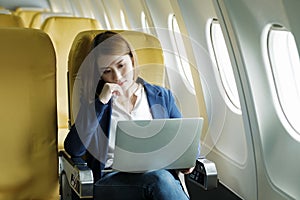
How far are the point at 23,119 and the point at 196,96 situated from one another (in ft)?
7.36

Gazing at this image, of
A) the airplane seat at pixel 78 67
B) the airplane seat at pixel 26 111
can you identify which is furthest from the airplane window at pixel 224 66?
the airplane seat at pixel 26 111

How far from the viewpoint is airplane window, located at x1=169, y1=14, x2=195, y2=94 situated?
4.95 m

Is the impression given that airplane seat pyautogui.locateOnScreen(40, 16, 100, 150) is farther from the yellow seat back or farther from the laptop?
the laptop

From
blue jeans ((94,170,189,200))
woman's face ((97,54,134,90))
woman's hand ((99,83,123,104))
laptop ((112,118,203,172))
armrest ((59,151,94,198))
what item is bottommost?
blue jeans ((94,170,189,200))

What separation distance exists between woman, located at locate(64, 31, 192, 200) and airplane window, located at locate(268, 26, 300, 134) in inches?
25.2

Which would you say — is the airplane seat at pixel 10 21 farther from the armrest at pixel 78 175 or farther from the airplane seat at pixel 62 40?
the armrest at pixel 78 175

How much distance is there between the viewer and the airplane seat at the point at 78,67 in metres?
2.60

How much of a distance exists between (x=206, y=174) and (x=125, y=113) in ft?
1.68

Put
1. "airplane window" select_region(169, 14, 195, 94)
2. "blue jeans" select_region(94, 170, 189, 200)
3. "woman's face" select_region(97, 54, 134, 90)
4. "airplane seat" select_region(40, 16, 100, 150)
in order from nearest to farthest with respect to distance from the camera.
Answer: "blue jeans" select_region(94, 170, 189, 200) → "woman's face" select_region(97, 54, 134, 90) → "airplane seat" select_region(40, 16, 100, 150) → "airplane window" select_region(169, 14, 195, 94)

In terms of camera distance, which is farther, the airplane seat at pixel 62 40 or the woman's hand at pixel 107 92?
the airplane seat at pixel 62 40

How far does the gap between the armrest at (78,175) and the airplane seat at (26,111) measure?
118 mm

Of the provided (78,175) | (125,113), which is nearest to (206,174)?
(125,113)

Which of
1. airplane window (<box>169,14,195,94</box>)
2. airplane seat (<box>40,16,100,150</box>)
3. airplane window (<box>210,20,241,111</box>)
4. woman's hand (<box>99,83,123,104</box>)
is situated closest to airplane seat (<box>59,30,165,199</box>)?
woman's hand (<box>99,83,123,104</box>)

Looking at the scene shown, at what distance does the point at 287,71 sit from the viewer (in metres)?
3.27
